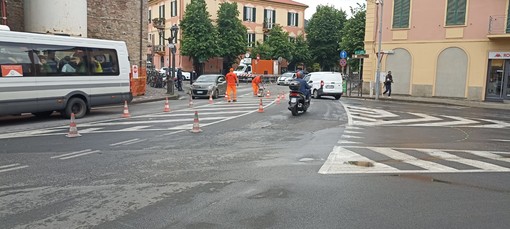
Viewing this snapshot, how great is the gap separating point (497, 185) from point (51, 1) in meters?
21.0

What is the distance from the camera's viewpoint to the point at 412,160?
8461 millimetres

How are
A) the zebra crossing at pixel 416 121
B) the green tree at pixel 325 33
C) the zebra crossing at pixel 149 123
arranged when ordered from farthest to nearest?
the green tree at pixel 325 33, the zebra crossing at pixel 416 121, the zebra crossing at pixel 149 123

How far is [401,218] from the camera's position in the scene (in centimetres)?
506

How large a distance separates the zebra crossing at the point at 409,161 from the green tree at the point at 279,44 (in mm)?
47456

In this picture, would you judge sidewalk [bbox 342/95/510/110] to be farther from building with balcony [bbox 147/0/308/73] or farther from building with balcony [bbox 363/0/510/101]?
building with balcony [bbox 147/0/308/73]

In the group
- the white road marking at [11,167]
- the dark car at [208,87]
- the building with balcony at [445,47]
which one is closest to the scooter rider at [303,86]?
the dark car at [208,87]

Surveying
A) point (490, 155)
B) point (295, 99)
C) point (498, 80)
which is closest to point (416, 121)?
point (295, 99)

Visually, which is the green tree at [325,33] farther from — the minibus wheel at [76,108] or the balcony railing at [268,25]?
the minibus wheel at [76,108]

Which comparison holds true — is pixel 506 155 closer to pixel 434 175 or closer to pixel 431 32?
pixel 434 175

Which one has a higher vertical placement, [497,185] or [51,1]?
[51,1]

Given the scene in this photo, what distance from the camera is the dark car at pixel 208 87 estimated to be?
25234mm

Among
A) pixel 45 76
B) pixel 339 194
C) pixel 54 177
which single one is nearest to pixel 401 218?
pixel 339 194

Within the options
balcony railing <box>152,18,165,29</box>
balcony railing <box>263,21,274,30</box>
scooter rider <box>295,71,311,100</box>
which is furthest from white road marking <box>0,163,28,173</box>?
balcony railing <box>263,21,274,30</box>

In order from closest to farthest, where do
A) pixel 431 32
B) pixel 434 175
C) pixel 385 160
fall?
pixel 434 175, pixel 385 160, pixel 431 32
